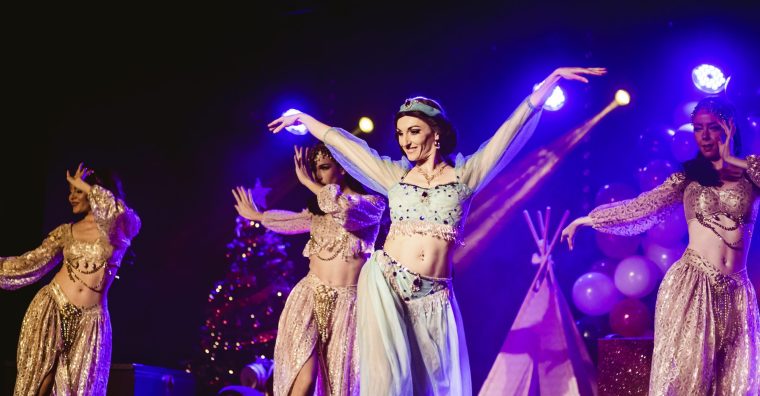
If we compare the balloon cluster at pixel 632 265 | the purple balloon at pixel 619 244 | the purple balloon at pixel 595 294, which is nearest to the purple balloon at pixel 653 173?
the balloon cluster at pixel 632 265

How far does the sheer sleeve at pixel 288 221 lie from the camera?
5742 mm

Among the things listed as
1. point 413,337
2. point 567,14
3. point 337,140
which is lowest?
point 413,337

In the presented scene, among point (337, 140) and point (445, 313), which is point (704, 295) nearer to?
point (445, 313)

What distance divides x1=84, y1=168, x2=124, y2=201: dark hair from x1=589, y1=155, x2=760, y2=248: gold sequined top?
10.7 ft

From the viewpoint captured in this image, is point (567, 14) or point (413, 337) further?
point (567, 14)

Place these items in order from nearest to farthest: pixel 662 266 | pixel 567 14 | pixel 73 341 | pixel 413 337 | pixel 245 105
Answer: pixel 413 337
pixel 73 341
pixel 662 266
pixel 567 14
pixel 245 105

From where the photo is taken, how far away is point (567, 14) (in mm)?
6930

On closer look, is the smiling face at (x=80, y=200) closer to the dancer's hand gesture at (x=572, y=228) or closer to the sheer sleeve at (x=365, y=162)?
the sheer sleeve at (x=365, y=162)

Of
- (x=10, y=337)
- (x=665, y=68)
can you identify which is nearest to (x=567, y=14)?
(x=665, y=68)

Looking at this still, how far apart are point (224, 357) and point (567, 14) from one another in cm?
407

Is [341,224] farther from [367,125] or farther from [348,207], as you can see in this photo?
[367,125]

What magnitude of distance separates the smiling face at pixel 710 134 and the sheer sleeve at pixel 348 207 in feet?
6.23

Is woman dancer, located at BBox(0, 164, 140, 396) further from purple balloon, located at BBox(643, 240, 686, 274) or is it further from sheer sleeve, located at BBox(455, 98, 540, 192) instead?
purple balloon, located at BBox(643, 240, 686, 274)

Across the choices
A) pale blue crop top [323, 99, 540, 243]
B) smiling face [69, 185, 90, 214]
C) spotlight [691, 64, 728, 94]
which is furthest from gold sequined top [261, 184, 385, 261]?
spotlight [691, 64, 728, 94]
